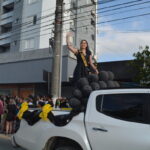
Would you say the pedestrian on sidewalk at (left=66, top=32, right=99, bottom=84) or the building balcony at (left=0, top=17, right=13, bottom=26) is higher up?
the building balcony at (left=0, top=17, right=13, bottom=26)

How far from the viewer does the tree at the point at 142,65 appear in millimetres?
15875

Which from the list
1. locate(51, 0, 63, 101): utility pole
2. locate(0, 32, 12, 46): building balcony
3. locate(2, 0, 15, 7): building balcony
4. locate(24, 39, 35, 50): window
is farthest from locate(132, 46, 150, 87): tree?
locate(2, 0, 15, 7): building balcony

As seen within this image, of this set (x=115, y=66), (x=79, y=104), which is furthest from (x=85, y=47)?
(x=115, y=66)

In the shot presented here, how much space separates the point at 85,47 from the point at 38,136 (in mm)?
2558

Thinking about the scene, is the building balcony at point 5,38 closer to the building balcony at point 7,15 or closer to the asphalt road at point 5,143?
the building balcony at point 7,15

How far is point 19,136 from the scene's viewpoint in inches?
234

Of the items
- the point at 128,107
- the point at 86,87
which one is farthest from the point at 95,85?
the point at 128,107

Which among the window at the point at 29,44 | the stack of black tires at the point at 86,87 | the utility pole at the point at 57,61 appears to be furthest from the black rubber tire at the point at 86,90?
the window at the point at 29,44

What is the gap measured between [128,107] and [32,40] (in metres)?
27.8

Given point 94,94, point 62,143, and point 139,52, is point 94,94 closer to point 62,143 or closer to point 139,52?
point 62,143

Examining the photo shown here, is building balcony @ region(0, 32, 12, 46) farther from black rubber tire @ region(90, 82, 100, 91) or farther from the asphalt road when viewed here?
black rubber tire @ region(90, 82, 100, 91)

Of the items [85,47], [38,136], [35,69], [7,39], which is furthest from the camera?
[7,39]

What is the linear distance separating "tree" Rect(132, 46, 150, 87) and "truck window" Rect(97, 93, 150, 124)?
1119 cm

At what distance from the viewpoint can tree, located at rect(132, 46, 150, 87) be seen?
15.9m
